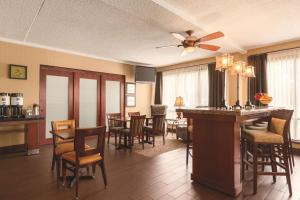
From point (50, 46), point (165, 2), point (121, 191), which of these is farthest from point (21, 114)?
point (165, 2)

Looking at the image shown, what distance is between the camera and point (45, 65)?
16.7 ft

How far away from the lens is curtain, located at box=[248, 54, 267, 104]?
486 centimetres

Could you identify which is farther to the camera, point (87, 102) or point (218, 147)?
point (87, 102)

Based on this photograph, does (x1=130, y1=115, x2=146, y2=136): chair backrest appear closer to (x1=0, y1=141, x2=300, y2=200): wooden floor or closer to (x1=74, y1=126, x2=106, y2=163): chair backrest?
(x1=0, y1=141, x2=300, y2=200): wooden floor

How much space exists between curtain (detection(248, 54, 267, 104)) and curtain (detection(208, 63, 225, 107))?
817 mm

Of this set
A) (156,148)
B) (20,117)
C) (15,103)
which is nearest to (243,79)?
(156,148)

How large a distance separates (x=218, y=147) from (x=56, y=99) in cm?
463

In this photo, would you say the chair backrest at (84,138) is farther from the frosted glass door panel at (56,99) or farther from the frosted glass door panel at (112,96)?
the frosted glass door panel at (112,96)

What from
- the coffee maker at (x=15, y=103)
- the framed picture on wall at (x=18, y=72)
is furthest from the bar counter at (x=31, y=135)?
the framed picture on wall at (x=18, y=72)

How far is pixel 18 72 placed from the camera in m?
4.58

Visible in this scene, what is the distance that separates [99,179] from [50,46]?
3.92 m

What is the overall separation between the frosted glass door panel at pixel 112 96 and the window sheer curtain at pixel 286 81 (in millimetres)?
4731

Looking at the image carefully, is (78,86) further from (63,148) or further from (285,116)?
(285,116)

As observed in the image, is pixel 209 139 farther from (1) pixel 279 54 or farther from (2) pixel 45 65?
(2) pixel 45 65
